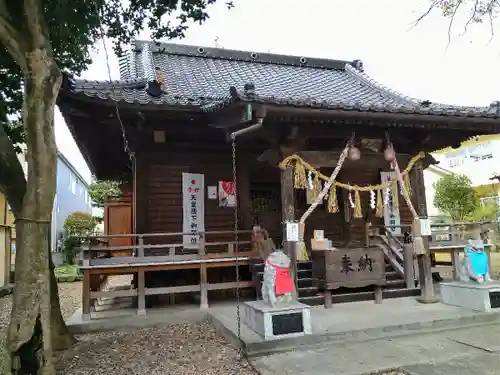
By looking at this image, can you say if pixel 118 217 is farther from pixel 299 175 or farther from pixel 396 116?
pixel 396 116

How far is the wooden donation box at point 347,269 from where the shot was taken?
7.75m

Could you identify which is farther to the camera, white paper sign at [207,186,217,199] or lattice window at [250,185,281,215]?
lattice window at [250,185,281,215]

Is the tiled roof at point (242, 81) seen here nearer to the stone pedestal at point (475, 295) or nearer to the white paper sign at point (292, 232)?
the white paper sign at point (292, 232)

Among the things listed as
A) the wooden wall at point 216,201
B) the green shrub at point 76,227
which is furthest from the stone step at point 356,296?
the green shrub at point 76,227

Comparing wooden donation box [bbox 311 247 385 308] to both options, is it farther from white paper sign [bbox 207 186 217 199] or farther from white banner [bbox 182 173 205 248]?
white paper sign [bbox 207 186 217 199]

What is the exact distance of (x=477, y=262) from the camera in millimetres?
7262

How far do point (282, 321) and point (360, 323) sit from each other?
4.96 feet

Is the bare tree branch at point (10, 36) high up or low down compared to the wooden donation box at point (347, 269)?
up

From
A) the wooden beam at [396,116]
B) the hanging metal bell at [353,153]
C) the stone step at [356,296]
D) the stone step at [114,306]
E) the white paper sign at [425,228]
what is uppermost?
the wooden beam at [396,116]

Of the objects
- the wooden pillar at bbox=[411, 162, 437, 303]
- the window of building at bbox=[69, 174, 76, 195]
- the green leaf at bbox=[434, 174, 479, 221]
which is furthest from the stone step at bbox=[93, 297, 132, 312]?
the window of building at bbox=[69, 174, 76, 195]

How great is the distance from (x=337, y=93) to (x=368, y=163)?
180 inches

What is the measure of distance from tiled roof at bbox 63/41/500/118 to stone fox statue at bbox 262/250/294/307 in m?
2.87

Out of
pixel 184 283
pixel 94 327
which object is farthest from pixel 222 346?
pixel 184 283

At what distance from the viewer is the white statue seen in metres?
7.23
